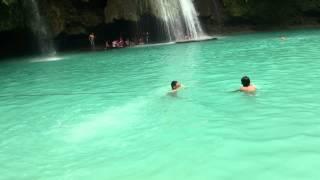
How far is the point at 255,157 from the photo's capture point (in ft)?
24.1

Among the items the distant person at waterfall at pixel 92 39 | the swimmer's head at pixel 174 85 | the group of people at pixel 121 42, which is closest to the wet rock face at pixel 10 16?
the distant person at waterfall at pixel 92 39

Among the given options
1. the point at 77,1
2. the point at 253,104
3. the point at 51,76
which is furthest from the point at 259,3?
the point at 253,104

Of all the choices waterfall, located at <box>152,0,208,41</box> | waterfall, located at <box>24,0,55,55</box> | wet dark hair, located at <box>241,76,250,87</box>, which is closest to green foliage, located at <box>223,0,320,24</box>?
waterfall, located at <box>152,0,208,41</box>

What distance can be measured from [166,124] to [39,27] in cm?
2227

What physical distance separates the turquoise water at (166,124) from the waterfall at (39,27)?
483 inches

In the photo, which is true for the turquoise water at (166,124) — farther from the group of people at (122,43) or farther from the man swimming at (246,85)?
the group of people at (122,43)

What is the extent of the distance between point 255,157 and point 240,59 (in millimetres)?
12265

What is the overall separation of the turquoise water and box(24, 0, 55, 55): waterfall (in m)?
12.3


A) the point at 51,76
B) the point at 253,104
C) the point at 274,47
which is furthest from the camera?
the point at 274,47

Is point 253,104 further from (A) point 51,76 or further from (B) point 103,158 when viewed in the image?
(A) point 51,76

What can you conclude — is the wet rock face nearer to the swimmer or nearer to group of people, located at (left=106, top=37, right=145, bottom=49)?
group of people, located at (left=106, top=37, right=145, bottom=49)

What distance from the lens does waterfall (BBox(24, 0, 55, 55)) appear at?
29.6 m

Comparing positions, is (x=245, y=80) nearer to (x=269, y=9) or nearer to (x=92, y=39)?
(x=92, y=39)

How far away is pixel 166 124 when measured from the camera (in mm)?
9883
